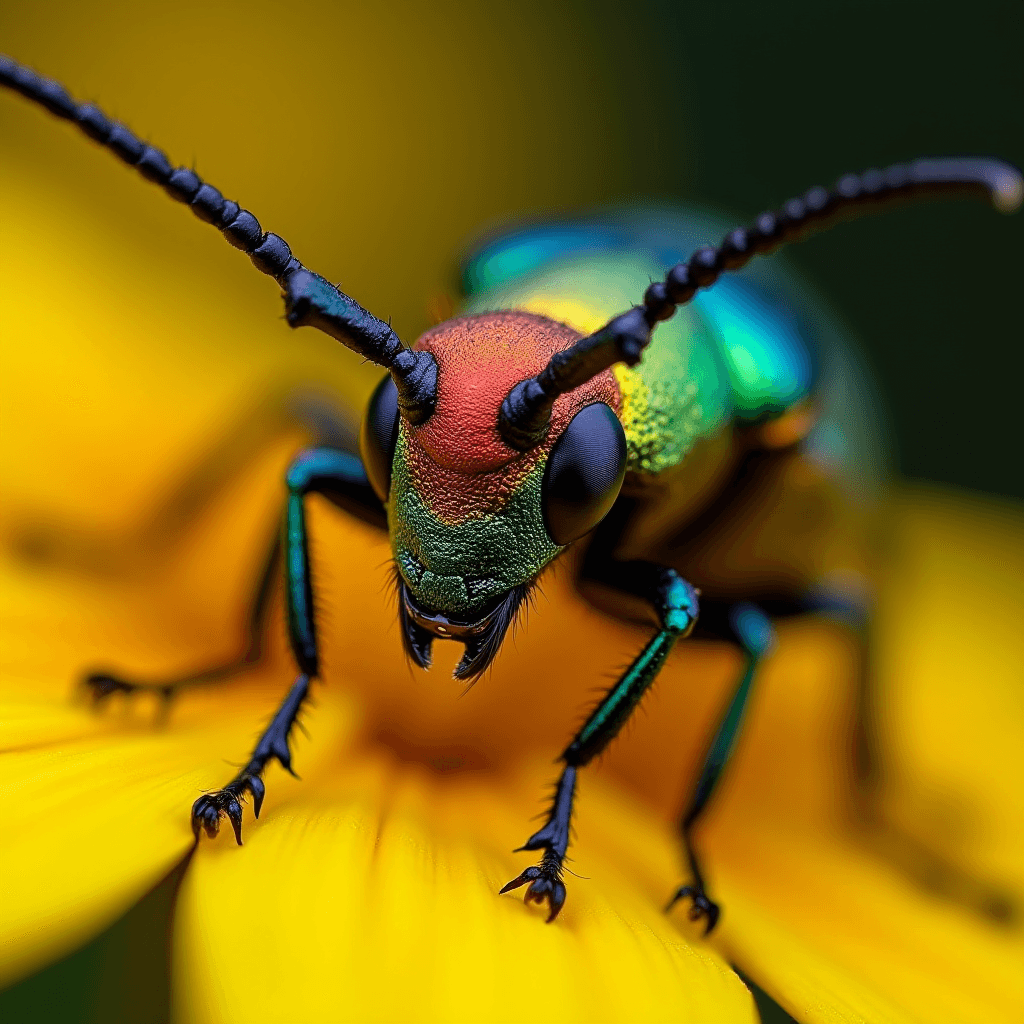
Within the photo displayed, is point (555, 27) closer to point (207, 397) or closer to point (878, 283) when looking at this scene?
point (878, 283)

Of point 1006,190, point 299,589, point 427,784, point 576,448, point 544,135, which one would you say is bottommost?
point 427,784

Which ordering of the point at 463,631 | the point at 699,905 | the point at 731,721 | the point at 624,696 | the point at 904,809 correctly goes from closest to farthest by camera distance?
1. the point at 463,631
2. the point at 699,905
3. the point at 624,696
4. the point at 731,721
5. the point at 904,809

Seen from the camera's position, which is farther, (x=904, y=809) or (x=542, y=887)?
(x=904, y=809)

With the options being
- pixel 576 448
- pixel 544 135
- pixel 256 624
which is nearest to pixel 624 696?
pixel 576 448

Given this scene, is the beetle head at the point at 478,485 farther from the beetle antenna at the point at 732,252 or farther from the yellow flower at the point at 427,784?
the yellow flower at the point at 427,784

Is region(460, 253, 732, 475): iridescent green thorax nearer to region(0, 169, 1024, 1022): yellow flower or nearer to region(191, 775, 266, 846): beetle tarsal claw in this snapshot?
region(0, 169, 1024, 1022): yellow flower

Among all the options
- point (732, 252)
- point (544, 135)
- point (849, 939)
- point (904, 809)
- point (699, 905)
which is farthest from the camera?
point (544, 135)

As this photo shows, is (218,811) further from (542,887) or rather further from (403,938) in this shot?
(542,887)

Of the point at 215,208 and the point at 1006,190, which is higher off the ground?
the point at 1006,190

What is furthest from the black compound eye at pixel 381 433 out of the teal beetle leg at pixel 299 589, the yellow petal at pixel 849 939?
the yellow petal at pixel 849 939
